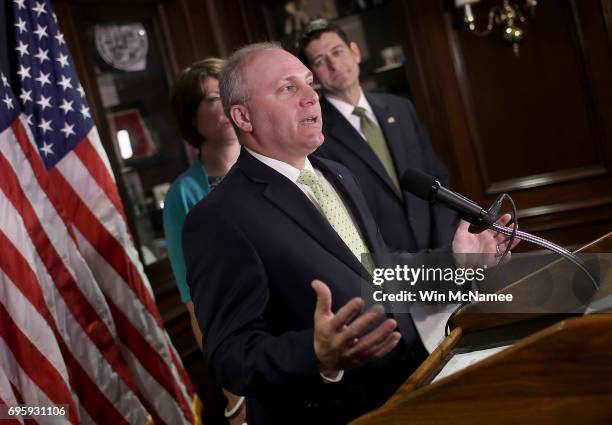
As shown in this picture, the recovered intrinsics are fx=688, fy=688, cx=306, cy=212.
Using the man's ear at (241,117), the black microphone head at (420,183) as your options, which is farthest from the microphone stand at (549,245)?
the man's ear at (241,117)

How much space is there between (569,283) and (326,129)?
3.32ft

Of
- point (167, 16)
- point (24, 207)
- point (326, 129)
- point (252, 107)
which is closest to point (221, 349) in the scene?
point (252, 107)

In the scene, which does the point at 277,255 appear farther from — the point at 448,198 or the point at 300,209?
the point at 448,198

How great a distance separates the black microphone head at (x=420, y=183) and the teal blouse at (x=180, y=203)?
1155 mm

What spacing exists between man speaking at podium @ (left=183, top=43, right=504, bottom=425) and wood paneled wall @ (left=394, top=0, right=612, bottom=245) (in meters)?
2.55

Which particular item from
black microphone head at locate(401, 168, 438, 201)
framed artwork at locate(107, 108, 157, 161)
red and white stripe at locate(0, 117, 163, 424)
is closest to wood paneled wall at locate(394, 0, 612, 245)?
framed artwork at locate(107, 108, 157, 161)

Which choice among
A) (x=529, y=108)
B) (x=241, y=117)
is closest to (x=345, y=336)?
(x=241, y=117)

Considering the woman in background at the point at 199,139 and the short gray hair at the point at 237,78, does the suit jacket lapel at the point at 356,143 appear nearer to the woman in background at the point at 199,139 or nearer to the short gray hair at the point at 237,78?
the woman in background at the point at 199,139

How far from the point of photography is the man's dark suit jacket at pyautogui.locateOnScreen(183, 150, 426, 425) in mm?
1262

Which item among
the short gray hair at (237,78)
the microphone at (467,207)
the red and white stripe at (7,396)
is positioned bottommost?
the red and white stripe at (7,396)

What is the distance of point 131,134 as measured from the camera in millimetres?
3436

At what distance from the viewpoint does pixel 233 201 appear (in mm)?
1376

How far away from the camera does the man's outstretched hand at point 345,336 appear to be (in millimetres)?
1020

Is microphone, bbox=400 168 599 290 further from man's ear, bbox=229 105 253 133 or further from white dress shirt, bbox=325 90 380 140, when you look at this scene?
white dress shirt, bbox=325 90 380 140
